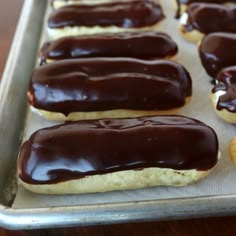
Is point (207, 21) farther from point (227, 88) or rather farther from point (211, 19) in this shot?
point (227, 88)

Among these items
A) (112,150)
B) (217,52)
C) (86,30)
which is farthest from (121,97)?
(86,30)

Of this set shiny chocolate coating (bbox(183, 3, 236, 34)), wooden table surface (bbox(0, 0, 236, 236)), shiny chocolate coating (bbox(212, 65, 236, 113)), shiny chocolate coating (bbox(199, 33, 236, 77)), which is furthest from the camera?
shiny chocolate coating (bbox(183, 3, 236, 34))

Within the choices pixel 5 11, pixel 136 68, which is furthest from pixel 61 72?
pixel 5 11

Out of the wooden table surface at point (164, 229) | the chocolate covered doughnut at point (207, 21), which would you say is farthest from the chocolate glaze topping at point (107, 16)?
the wooden table surface at point (164, 229)

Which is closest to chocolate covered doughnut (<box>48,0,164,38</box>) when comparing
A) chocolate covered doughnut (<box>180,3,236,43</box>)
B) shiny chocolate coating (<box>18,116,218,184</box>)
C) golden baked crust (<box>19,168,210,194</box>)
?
chocolate covered doughnut (<box>180,3,236,43</box>)

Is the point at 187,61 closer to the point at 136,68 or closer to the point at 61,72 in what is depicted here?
the point at 136,68

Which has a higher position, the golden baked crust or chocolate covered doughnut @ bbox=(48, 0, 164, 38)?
chocolate covered doughnut @ bbox=(48, 0, 164, 38)

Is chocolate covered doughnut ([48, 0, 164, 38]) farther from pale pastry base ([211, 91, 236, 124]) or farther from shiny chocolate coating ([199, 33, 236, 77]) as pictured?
pale pastry base ([211, 91, 236, 124])
